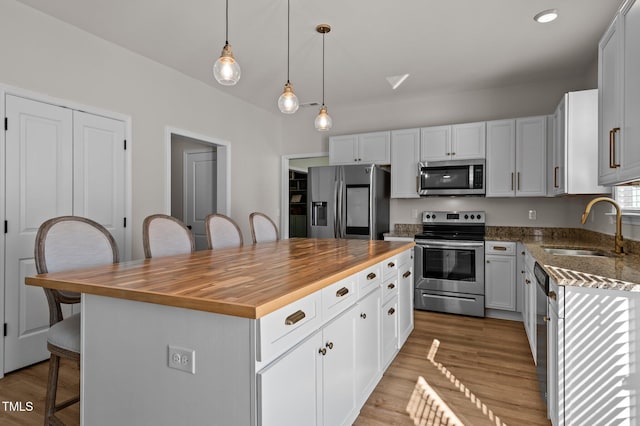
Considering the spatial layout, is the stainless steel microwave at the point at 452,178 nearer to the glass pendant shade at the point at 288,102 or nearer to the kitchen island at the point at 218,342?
the glass pendant shade at the point at 288,102

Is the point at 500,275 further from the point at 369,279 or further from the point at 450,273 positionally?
the point at 369,279

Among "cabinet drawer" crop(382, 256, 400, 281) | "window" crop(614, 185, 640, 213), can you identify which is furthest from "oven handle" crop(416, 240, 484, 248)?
"cabinet drawer" crop(382, 256, 400, 281)

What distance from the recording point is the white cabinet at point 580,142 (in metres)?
2.85

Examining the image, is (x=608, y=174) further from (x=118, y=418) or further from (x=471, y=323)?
(x=118, y=418)

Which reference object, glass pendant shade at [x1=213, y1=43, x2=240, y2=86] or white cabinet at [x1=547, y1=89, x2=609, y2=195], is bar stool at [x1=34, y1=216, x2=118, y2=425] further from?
white cabinet at [x1=547, y1=89, x2=609, y2=195]

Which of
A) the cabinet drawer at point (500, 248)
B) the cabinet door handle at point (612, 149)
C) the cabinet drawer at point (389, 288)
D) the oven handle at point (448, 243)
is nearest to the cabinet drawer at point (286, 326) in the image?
the cabinet drawer at point (389, 288)

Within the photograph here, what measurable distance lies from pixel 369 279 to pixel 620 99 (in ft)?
5.05

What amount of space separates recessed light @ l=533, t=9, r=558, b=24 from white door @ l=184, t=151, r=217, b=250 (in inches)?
152

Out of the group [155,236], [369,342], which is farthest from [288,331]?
[155,236]

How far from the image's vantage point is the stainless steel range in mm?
3965

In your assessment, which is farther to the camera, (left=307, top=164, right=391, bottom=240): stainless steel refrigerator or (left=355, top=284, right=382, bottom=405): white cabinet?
(left=307, top=164, right=391, bottom=240): stainless steel refrigerator

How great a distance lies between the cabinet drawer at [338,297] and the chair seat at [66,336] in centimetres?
112

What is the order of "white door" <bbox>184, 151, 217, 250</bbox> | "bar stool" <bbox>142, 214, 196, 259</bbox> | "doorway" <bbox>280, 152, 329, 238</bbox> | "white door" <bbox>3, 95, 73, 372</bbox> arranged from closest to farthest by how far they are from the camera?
"bar stool" <bbox>142, 214, 196, 259</bbox>, "white door" <bbox>3, 95, 73, 372</bbox>, "white door" <bbox>184, 151, 217, 250</bbox>, "doorway" <bbox>280, 152, 329, 238</bbox>

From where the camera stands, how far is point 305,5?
8.69 feet
